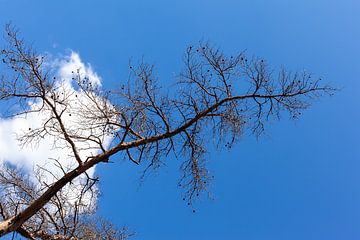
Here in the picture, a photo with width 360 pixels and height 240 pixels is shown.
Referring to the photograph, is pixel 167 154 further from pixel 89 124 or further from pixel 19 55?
pixel 19 55

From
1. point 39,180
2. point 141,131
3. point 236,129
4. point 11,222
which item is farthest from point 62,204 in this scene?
point 236,129

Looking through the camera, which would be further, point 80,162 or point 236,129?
point 236,129

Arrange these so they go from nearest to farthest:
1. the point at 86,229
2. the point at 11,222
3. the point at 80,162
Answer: the point at 11,222 < the point at 80,162 < the point at 86,229

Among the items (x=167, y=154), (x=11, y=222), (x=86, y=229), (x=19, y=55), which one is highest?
(x=19, y=55)

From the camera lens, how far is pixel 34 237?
8805 millimetres

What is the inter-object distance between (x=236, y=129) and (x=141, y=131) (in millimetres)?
2195

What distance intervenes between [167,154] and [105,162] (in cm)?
149

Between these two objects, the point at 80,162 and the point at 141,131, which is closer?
the point at 80,162

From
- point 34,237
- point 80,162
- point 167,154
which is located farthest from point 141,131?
point 34,237

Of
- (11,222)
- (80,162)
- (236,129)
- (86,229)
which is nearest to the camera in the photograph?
(11,222)

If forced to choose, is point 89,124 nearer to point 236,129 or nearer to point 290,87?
point 236,129

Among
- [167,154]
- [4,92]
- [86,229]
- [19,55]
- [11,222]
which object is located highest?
[19,55]

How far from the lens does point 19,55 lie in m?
8.41

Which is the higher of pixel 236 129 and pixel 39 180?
pixel 236 129
